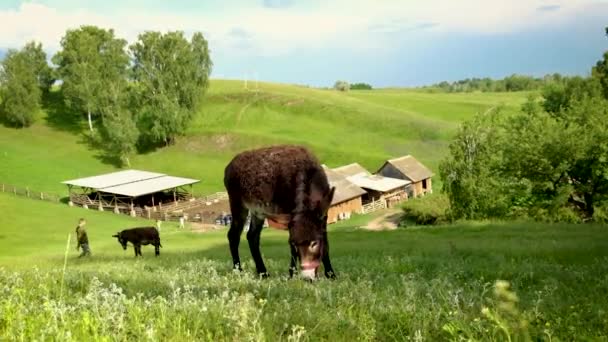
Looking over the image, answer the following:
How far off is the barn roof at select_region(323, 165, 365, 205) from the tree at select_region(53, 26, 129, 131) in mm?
48468

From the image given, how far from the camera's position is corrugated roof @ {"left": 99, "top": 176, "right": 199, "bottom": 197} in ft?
211

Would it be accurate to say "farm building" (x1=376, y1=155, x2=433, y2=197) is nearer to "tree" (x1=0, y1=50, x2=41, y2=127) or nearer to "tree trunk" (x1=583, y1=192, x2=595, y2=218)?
"tree trunk" (x1=583, y1=192, x2=595, y2=218)

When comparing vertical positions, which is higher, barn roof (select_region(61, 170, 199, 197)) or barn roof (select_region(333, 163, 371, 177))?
barn roof (select_region(333, 163, 371, 177))

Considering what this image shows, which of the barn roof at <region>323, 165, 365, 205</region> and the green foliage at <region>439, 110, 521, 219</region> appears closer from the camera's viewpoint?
the green foliage at <region>439, 110, 521, 219</region>

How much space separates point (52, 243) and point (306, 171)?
34142 mm

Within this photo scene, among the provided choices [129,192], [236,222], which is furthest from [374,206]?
[236,222]

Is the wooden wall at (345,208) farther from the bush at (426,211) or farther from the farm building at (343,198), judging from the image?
the bush at (426,211)

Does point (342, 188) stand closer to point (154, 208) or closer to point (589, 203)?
point (154, 208)

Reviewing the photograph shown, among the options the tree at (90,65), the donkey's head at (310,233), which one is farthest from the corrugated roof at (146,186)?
the donkey's head at (310,233)

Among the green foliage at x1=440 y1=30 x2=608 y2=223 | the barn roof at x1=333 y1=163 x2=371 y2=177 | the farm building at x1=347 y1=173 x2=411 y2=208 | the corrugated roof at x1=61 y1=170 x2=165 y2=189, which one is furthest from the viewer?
the barn roof at x1=333 y1=163 x2=371 y2=177

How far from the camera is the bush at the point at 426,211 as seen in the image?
5334 cm

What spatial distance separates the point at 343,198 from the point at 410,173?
1672 cm

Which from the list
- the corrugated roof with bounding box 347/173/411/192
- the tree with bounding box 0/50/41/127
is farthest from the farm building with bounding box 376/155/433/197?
the tree with bounding box 0/50/41/127

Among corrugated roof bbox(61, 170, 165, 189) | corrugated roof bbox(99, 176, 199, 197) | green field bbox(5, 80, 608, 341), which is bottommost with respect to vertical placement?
corrugated roof bbox(99, 176, 199, 197)
